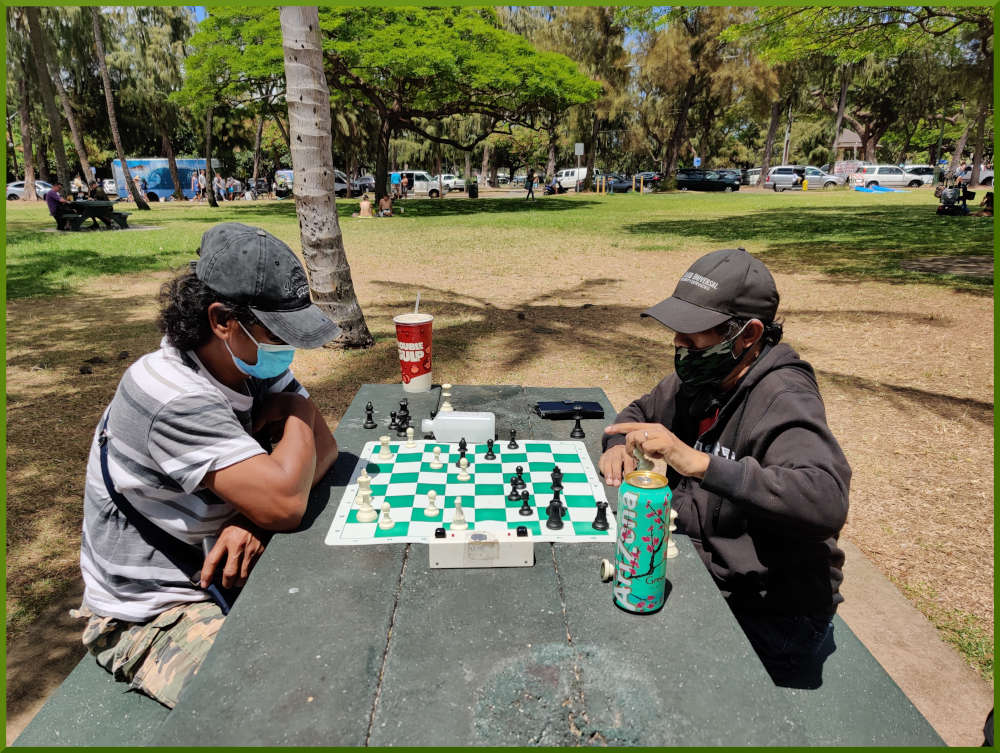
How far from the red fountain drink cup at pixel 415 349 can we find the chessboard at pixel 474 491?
746 millimetres

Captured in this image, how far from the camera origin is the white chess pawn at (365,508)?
213 cm

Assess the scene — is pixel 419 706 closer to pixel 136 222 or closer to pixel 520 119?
pixel 136 222

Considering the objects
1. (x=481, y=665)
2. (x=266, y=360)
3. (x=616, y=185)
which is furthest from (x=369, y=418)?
(x=616, y=185)

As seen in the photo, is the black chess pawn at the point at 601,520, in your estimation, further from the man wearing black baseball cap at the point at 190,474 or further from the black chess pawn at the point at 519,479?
the man wearing black baseball cap at the point at 190,474

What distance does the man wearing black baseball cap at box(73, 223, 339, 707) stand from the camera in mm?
1938

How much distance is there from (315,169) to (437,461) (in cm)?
484

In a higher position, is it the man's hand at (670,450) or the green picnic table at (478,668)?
the man's hand at (670,450)

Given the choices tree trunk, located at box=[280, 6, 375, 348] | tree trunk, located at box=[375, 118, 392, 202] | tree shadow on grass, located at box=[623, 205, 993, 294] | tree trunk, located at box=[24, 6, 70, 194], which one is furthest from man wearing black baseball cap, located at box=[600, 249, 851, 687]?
tree trunk, located at box=[375, 118, 392, 202]

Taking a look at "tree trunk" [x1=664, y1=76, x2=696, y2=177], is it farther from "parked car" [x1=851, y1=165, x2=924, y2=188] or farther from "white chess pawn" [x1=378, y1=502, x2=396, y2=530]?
"white chess pawn" [x1=378, y1=502, x2=396, y2=530]

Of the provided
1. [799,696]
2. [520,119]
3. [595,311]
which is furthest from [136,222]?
[799,696]

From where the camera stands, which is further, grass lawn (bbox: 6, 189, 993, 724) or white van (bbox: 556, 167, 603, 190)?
white van (bbox: 556, 167, 603, 190)

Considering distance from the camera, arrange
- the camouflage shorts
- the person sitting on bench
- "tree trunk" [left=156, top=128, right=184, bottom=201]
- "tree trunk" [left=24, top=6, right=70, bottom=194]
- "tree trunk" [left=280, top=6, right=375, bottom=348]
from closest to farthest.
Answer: the camouflage shorts < "tree trunk" [left=280, top=6, right=375, bottom=348] < the person sitting on bench < "tree trunk" [left=24, top=6, right=70, bottom=194] < "tree trunk" [left=156, top=128, right=184, bottom=201]

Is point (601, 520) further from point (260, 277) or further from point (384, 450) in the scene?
point (260, 277)

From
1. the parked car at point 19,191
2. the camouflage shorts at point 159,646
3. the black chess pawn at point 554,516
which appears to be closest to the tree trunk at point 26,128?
the parked car at point 19,191
